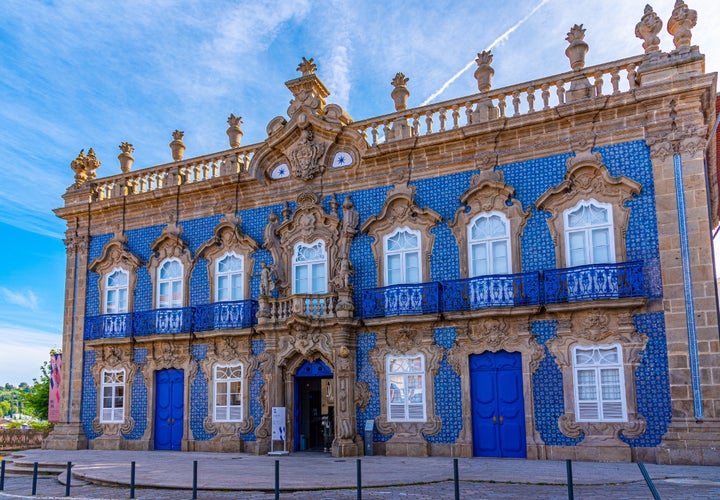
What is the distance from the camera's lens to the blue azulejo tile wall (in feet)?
48.5

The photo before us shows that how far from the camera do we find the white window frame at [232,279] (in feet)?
58.4

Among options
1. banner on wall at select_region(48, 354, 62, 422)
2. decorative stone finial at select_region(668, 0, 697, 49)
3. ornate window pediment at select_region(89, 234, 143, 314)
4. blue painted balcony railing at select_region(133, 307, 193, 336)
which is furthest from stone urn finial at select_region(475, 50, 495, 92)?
banner on wall at select_region(48, 354, 62, 422)

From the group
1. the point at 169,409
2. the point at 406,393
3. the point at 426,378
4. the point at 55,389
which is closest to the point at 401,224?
the point at 426,378

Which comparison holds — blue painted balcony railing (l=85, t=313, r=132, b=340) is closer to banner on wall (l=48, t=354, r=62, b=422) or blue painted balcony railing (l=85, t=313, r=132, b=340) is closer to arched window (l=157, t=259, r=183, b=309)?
arched window (l=157, t=259, r=183, b=309)

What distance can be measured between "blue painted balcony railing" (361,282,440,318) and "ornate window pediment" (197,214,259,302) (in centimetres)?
341

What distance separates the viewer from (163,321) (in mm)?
18312

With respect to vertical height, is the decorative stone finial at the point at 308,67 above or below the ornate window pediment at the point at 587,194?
above

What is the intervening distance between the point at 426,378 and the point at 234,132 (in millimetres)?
8577

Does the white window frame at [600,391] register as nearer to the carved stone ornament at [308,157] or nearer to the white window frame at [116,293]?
the carved stone ornament at [308,157]

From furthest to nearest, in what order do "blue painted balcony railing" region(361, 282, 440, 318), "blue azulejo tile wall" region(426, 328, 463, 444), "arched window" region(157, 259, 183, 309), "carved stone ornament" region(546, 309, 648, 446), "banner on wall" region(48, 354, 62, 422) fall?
"banner on wall" region(48, 354, 62, 422) → "arched window" region(157, 259, 183, 309) → "blue painted balcony railing" region(361, 282, 440, 318) → "blue azulejo tile wall" region(426, 328, 463, 444) → "carved stone ornament" region(546, 309, 648, 446)

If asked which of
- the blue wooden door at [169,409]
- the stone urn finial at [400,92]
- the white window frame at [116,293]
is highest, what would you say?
the stone urn finial at [400,92]

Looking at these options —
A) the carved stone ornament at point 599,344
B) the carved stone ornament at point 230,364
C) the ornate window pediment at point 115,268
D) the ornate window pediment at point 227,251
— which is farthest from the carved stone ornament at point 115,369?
the carved stone ornament at point 599,344

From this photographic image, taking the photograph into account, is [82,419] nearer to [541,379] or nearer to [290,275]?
[290,275]

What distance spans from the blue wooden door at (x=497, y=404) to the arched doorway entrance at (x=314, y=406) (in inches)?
138
